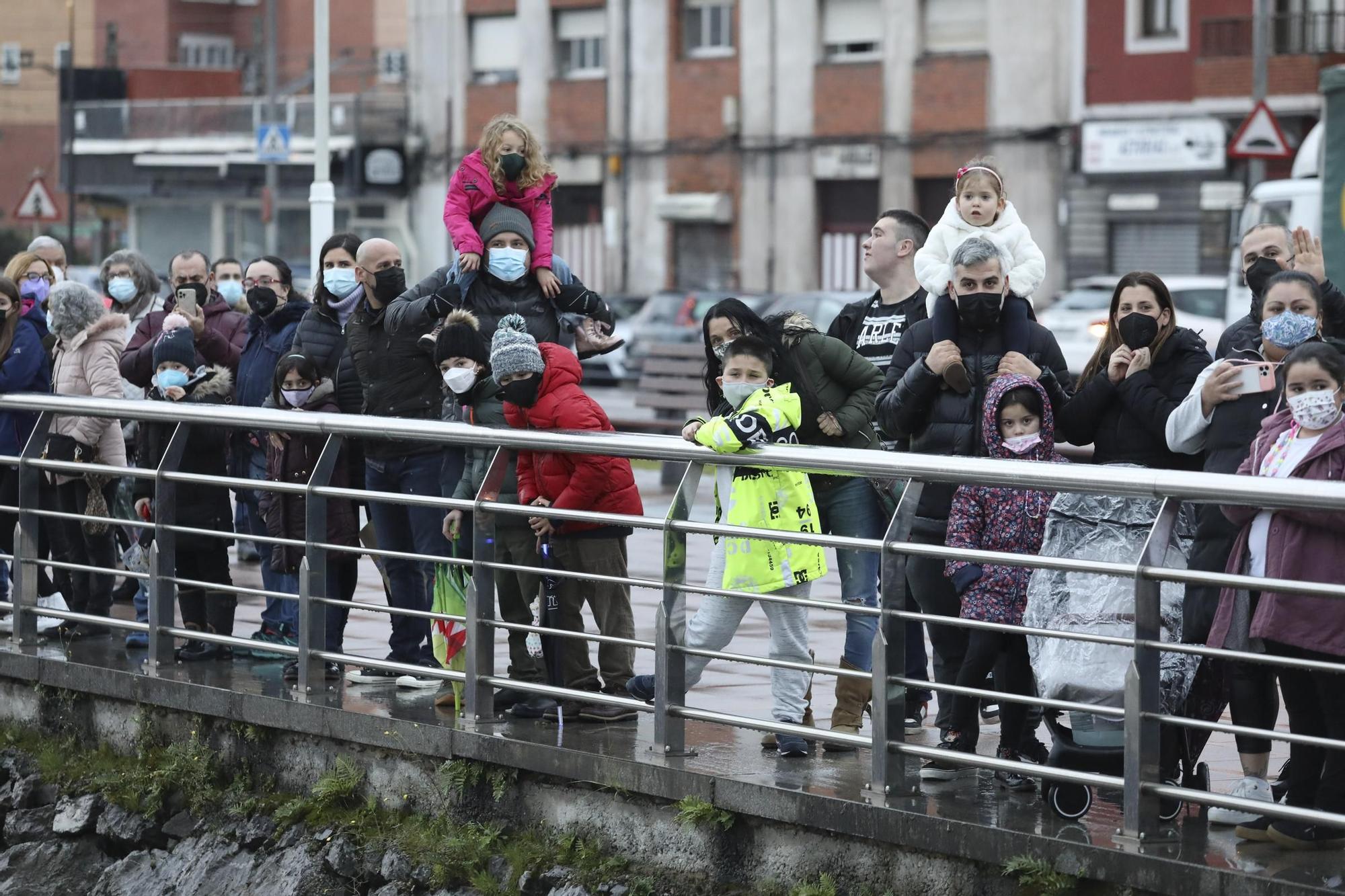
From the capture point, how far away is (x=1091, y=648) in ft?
19.8

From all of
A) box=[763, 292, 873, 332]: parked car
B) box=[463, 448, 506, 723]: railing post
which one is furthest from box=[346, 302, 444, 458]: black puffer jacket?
box=[763, 292, 873, 332]: parked car

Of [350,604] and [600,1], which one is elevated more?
[600,1]

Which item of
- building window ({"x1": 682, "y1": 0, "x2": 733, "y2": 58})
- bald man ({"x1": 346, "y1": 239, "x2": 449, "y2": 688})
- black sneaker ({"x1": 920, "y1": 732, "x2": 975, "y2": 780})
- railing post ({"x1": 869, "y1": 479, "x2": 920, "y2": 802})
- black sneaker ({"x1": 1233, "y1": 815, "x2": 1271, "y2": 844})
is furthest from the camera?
building window ({"x1": 682, "y1": 0, "x2": 733, "y2": 58})

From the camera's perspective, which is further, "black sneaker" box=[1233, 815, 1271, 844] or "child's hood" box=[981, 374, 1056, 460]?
"child's hood" box=[981, 374, 1056, 460]

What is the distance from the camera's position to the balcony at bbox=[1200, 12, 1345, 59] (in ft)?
114

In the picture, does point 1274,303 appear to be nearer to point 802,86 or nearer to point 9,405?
point 9,405

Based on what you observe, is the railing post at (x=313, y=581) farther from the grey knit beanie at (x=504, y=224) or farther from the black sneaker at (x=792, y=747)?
the black sneaker at (x=792, y=747)

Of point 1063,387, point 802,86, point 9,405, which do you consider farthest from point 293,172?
point 1063,387

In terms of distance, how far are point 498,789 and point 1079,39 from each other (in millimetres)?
32090

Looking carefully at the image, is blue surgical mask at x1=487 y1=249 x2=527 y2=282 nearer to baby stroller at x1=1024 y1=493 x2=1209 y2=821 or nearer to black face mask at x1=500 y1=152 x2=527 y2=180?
black face mask at x1=500 y1=152 x2=527 y2=180

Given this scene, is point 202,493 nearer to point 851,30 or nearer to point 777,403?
point 777,403

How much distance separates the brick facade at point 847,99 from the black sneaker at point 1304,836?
35516mm

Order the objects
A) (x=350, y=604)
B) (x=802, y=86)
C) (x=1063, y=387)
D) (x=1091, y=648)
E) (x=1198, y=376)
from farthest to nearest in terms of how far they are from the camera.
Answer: (x=802, y=86), (x=350, y=604), (x=1063, y=387), (x=1198, y=376), (x=1091, y=648)

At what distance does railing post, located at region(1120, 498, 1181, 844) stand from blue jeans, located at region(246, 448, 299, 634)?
13.3 ft
